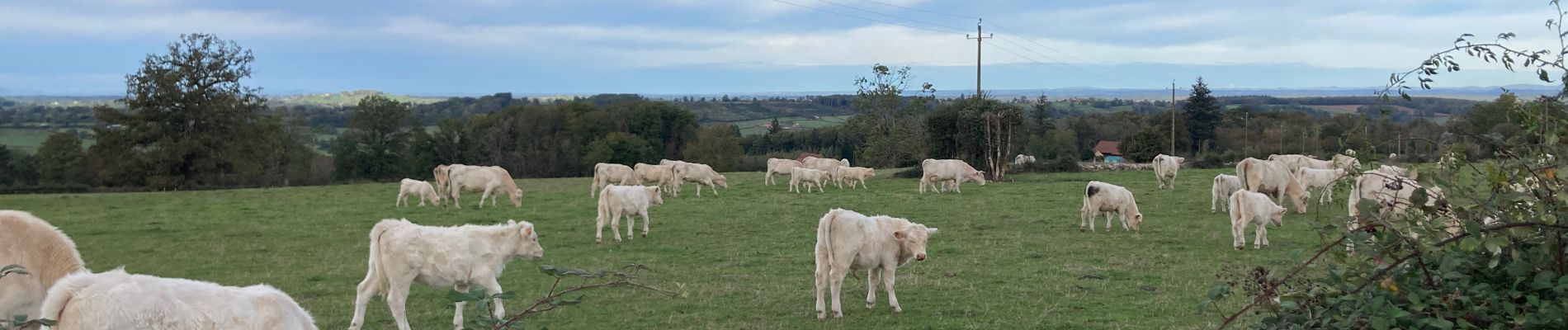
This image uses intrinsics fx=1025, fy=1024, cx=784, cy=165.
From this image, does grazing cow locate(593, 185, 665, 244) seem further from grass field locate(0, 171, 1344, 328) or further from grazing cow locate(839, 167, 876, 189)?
grazing cow locate(839, 167, 876, 189)

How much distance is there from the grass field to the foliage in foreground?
28 centimetres

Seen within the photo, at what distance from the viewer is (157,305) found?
17.5ft

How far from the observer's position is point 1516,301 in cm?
368

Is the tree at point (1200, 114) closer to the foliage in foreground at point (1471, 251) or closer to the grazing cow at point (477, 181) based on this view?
the grazing cow at point (477, 181)

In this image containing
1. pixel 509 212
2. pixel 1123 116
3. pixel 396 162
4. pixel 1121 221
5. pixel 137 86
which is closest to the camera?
pixel 1121 221

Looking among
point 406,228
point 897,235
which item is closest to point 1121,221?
point 897,235

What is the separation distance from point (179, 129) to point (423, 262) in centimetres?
3652

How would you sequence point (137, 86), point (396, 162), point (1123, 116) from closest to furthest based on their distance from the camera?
point (137, 86) < point (396, 162) < point (1123, 116)

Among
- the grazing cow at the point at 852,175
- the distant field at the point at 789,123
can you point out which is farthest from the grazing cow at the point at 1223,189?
the distant field at the point at 789,123

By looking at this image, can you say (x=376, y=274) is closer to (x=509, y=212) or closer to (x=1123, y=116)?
(x=509, y=212)

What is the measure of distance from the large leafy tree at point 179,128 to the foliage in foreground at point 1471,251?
4259 centimetres

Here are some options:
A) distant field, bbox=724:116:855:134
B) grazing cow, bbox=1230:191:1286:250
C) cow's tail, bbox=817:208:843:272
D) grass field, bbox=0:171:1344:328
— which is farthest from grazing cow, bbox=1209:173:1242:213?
distant field, bbox=724:116:855:134

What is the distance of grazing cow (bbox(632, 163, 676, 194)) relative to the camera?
3028 centimetres

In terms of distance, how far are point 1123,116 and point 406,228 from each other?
79.1 meters
